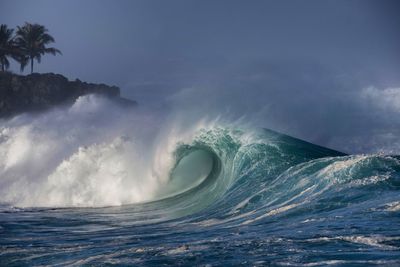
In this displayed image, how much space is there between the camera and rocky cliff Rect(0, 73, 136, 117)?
2147 inches

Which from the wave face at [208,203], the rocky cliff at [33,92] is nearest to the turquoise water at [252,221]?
the wave face at [208,203]

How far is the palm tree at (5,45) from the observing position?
5850 cm

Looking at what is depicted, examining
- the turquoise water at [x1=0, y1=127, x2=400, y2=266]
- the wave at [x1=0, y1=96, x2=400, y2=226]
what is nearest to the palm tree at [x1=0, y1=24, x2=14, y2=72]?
the wave at [x1=0, y1=96, x2=400, y2=226]

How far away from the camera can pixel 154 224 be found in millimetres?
10992

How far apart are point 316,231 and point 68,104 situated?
58.0m

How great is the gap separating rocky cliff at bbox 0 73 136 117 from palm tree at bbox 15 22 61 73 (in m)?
3.99

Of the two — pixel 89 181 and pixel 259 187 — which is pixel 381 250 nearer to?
pixel 259 187

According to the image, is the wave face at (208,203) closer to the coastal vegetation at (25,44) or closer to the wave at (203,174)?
the wave at (203,174)

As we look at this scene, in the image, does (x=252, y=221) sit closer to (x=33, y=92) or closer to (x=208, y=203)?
(x=208, y=203)

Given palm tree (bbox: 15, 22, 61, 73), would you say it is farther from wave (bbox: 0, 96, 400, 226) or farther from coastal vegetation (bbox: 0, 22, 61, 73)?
wave (bbox: 0, 96, 400, 226)

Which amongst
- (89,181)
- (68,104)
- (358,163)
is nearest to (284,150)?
(358,163)

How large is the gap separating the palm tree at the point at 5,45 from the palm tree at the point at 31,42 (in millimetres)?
1226

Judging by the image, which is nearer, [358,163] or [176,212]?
[358,163]

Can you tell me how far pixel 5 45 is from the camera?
58781 mm
